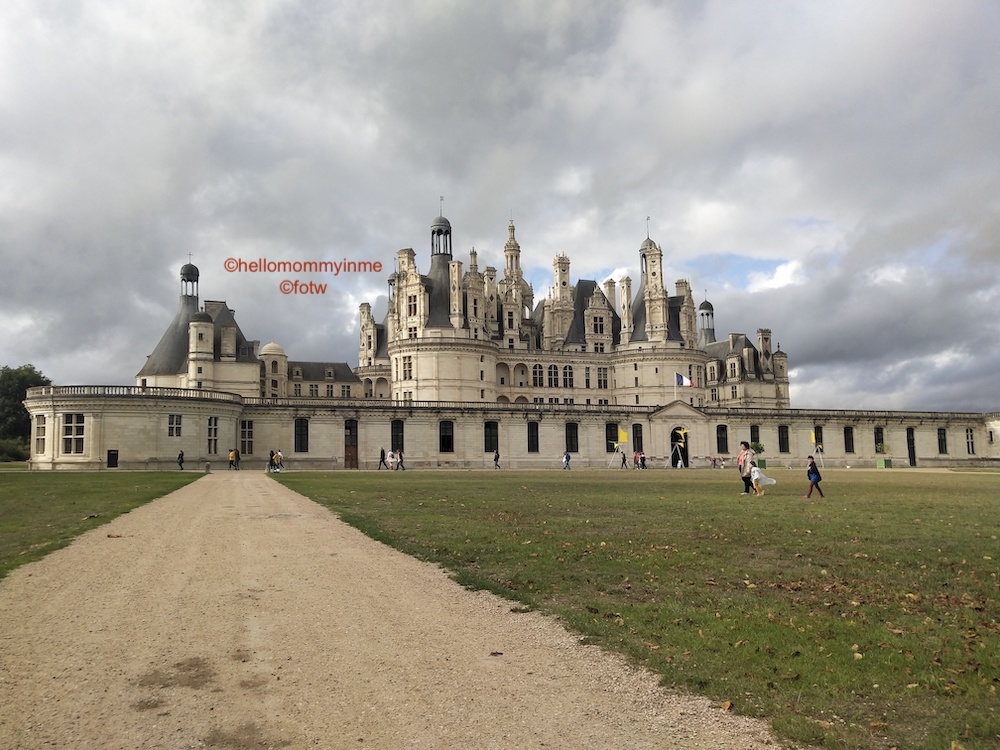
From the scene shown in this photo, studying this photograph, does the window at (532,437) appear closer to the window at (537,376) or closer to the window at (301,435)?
the window at (301,435)

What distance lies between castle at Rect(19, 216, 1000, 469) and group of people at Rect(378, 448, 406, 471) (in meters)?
1.26

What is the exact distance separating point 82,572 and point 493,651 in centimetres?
766

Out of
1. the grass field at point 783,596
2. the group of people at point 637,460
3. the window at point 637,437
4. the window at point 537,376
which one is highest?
the window at point 537,376

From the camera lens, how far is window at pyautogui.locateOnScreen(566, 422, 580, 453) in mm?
71000

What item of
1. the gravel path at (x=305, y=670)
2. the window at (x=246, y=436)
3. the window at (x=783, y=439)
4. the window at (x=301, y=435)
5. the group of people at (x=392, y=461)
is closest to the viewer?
the gravel path at (x=305, y=670)

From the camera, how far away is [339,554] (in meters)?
13.6

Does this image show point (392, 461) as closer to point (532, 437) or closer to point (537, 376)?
point (532, 437)

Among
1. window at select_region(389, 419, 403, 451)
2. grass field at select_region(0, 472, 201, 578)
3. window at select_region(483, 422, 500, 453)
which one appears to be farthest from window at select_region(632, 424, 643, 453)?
grass field at select_region(0, 472, 201, 578)

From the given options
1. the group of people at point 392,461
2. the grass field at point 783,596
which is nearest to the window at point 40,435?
the group of people at point 392,461

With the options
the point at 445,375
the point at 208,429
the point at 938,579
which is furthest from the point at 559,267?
the point at 938,579

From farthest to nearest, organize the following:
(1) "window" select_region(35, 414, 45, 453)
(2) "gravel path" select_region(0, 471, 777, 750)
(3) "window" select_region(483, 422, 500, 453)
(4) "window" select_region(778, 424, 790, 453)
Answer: (4) "window" select_region(778, 424, 790, 453) < (3) "window" select_region(483, 422, 500, 453) < (1) "window" select_region(35, 414, 45, 453) < (2) "gravel path" select_region(0, 471, 777, 750)

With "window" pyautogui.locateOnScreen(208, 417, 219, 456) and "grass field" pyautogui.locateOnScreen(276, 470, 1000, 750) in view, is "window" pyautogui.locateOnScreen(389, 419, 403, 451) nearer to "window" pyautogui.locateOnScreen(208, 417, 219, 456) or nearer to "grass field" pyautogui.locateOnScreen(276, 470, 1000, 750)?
"window" pyautogui.locateOnScreen(208, 417, 219, 456)

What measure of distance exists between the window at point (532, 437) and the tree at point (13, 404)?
188 ft

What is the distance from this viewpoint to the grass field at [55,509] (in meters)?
14.3
